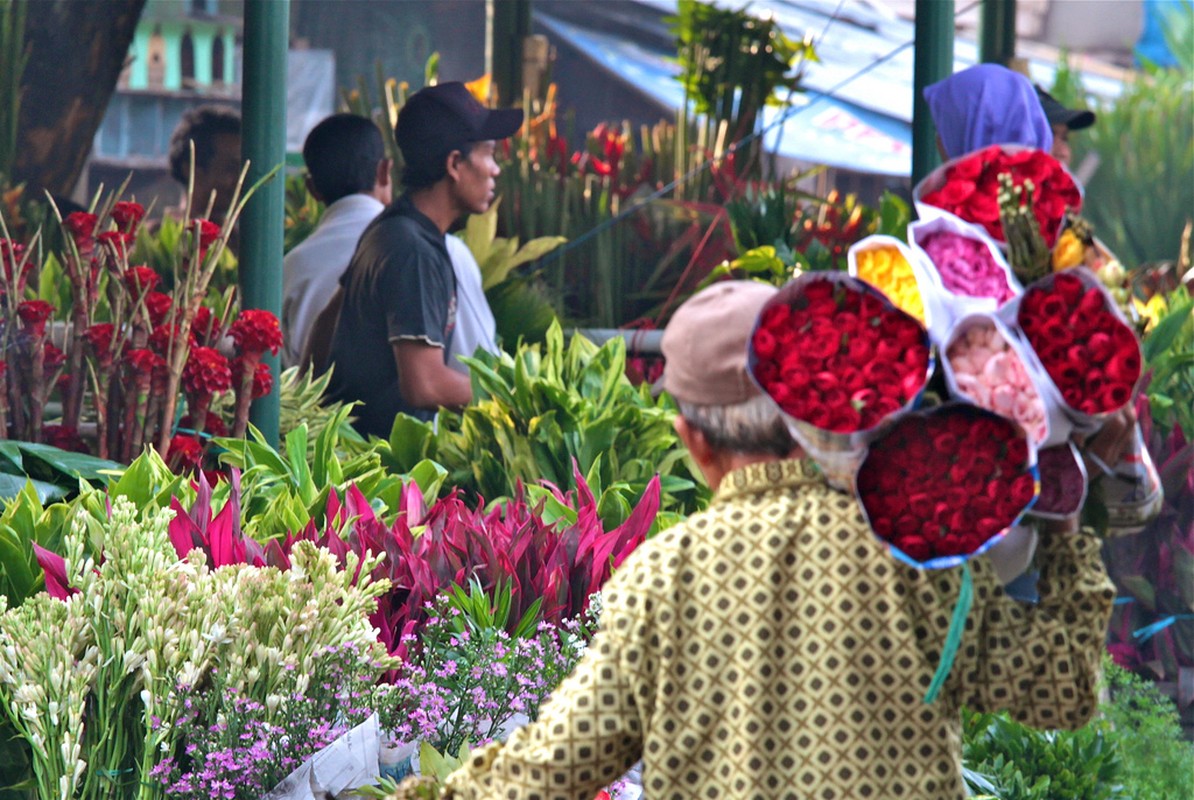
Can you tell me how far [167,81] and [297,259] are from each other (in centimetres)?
94

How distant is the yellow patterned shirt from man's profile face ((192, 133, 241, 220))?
3.90 metres

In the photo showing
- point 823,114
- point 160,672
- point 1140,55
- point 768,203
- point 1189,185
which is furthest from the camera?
point 1140,55

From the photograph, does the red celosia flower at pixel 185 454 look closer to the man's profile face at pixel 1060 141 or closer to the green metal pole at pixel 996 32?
the man's profile face at pixel 1060 141

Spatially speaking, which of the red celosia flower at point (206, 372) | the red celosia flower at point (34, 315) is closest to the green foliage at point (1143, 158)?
the red celosia flower at point (206, 372)

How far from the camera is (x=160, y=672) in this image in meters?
2.63

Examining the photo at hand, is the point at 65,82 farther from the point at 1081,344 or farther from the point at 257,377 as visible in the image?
the point at 1081,344

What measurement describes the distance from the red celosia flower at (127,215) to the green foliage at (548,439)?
907 mm

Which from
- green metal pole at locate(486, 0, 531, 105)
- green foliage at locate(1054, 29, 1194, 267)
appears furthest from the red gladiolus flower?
→ green foliage at locate(1054, 29, 1194, 267)

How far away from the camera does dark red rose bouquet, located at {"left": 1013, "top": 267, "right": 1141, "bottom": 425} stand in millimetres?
1797

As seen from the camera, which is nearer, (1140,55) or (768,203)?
(768,203)

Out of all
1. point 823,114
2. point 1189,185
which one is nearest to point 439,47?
point 823,114

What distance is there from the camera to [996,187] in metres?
1.95

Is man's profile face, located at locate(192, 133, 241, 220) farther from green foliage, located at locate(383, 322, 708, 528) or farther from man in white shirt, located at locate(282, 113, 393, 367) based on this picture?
green foliage, located at locate(383, 322, 708, 528)

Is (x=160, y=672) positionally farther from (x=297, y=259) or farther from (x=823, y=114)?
(x=823, y=114)
